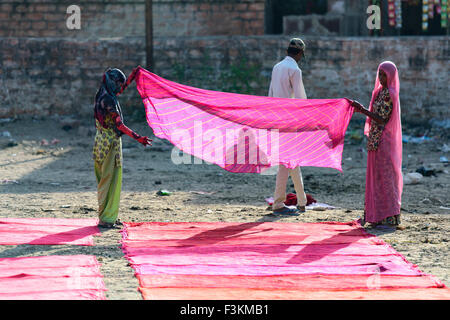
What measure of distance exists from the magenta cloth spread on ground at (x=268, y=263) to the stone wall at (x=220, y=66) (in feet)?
25.5

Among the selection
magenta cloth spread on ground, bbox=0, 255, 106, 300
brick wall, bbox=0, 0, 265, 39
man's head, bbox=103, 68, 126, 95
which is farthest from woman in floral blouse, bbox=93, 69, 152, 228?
brick wall, bbox=0, 0, 265, 39

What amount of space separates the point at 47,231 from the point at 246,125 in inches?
89.6

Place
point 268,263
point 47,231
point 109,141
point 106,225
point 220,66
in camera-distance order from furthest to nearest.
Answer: point 220,66, point 106,225, point 109,141, point 47,231, point 268,263

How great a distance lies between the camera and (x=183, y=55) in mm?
Result: 15148

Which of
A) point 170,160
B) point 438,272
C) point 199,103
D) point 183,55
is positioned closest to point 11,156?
point 170,160

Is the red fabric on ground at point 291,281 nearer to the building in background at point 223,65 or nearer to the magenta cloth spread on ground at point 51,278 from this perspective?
the magenta cloth spread on ground at point 51,278

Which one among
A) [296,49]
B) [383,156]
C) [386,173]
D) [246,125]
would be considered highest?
[296,49]

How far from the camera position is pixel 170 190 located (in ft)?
32.4

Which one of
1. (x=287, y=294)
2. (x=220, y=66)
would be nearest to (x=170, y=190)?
(x=287, y=294)

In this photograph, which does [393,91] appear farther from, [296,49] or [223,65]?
[223,65]

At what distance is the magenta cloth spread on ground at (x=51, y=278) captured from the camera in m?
5.07

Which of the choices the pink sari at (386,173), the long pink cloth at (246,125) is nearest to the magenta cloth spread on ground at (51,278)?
the long pink cloth at (246,125)
